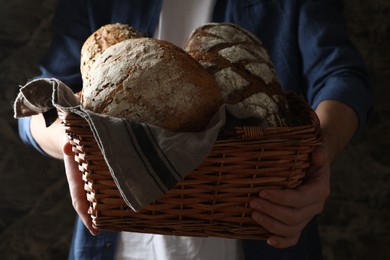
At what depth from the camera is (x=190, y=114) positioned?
2.31ft

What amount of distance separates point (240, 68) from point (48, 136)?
0.50 m

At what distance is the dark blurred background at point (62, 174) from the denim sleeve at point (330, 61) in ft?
1.18

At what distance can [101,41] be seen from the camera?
2.92 ft

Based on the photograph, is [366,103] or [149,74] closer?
[149,74]

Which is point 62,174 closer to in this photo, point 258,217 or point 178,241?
point 178,241

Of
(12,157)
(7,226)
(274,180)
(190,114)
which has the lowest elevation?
(7,226)

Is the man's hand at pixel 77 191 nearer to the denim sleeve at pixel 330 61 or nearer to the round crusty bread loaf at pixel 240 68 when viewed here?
the round crusty bread loaf at pixel 240 68

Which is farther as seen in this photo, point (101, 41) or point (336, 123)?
point (336, 123)

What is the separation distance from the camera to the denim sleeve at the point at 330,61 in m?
1.10

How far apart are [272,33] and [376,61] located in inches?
19.4

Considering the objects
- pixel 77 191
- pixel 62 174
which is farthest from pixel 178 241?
pixel 62 174

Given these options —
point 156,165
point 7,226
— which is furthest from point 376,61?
point 7,226

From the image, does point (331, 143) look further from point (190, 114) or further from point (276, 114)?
point (190, 114)

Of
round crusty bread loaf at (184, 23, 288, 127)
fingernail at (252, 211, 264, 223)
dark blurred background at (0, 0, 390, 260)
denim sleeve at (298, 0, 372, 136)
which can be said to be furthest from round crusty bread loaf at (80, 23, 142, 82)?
dark blurred background at (0, 0, 390, 260)
